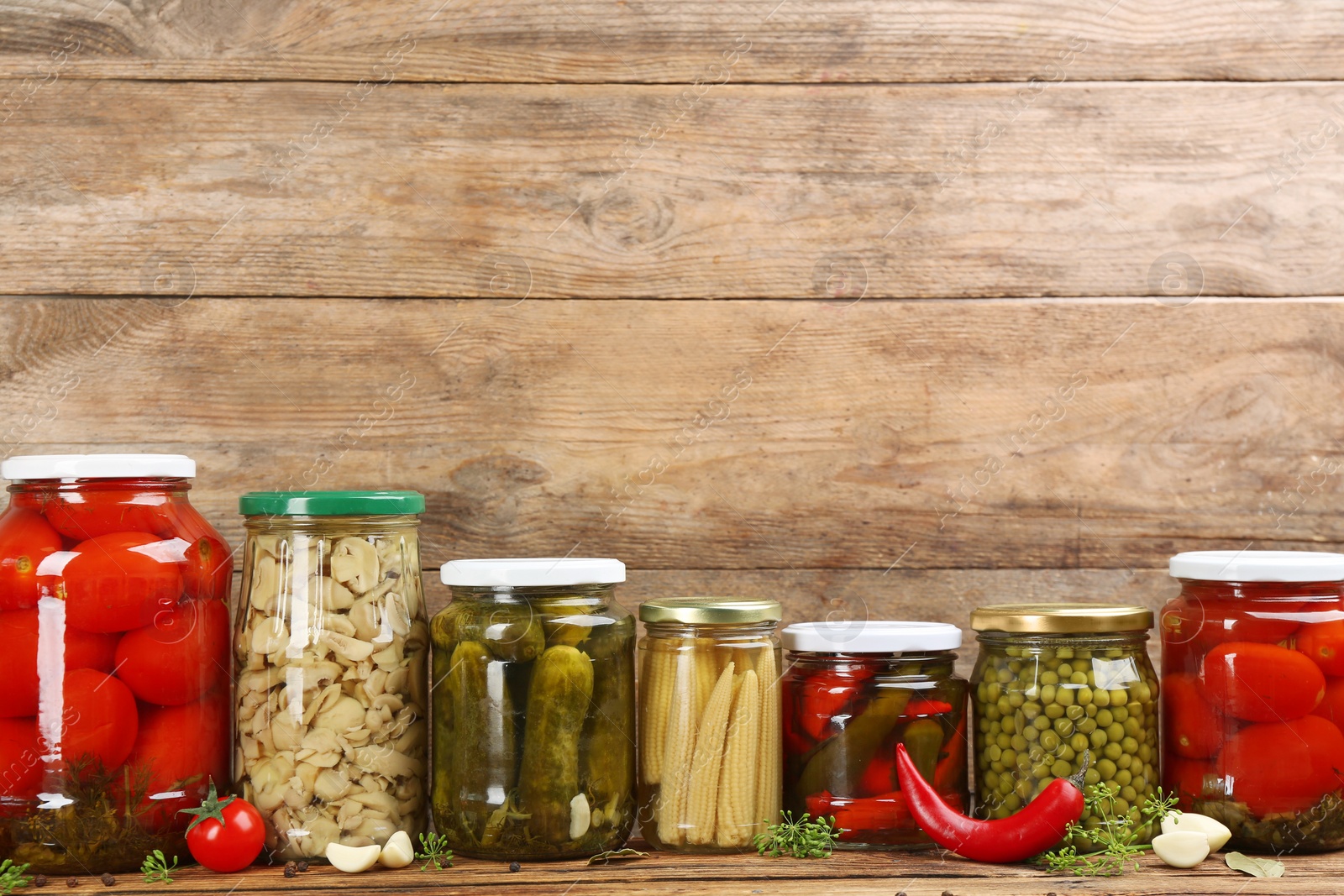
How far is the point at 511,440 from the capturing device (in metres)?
1.10

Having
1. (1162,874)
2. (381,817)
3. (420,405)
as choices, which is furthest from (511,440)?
(1162,874)

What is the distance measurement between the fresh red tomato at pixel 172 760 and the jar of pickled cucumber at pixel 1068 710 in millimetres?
645

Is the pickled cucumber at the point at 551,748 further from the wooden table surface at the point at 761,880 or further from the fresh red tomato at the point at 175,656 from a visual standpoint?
the fresh red tomato at the point at 175,656

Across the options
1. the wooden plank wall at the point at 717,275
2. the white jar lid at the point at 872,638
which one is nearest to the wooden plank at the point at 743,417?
the wooden plank wall at the point at 717,275

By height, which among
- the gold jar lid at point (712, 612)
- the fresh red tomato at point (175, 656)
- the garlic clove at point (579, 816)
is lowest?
the garlic clove at point (579, 816)

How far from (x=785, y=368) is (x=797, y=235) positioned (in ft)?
0.44

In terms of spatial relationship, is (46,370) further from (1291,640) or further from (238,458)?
(1291,640)

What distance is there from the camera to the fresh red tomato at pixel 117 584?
866 mm

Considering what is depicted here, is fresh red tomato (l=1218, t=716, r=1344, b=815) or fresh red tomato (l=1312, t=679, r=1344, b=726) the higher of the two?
fresh red tomato (l=1312, t=679, r=1344, b=726)

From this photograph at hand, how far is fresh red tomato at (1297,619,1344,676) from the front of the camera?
911mm

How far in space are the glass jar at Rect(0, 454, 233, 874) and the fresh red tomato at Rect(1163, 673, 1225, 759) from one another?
0.81 metres

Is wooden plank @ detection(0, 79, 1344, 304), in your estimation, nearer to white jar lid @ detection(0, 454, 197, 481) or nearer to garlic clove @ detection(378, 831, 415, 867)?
white jar lid @ detection(0, 454, 197, 481)

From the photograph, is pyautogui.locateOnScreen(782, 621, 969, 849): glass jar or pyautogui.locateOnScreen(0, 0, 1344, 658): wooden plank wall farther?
pyautogui.locateOnScreen(0, 0, 1344, 658): wooden plank wall

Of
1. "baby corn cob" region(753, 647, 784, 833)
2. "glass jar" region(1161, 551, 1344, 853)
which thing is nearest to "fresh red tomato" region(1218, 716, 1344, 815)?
"glass jar" region(1161, 551, 1344, 853)
